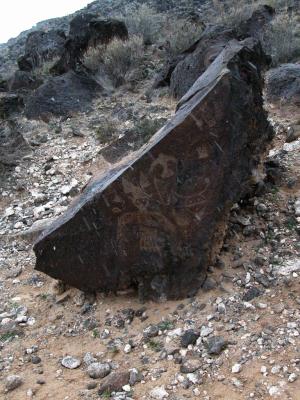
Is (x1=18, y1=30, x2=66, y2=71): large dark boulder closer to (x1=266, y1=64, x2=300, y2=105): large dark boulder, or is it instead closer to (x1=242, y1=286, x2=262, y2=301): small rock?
(x1=266, y1=64, x2=300, y2=105): large dark boulder

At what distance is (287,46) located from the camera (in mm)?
8984

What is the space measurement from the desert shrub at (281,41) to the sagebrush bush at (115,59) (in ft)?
8.20

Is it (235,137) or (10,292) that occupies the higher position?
(235,137)

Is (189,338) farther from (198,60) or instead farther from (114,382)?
(198,60)

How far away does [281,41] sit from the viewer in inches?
367

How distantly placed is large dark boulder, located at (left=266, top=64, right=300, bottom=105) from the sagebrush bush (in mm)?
3359

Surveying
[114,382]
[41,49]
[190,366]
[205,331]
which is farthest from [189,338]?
[41,49]

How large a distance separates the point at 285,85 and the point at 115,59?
4.05 m

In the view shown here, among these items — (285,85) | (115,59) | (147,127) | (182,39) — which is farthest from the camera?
(182,39)

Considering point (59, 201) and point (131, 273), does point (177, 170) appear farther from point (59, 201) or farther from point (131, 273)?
point (59, 201)

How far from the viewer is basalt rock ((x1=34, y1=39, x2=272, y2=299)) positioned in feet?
12.1

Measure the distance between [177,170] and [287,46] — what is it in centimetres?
616

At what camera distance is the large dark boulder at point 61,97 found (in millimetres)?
8961

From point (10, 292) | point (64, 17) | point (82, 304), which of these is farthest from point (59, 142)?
point (64, 17)
